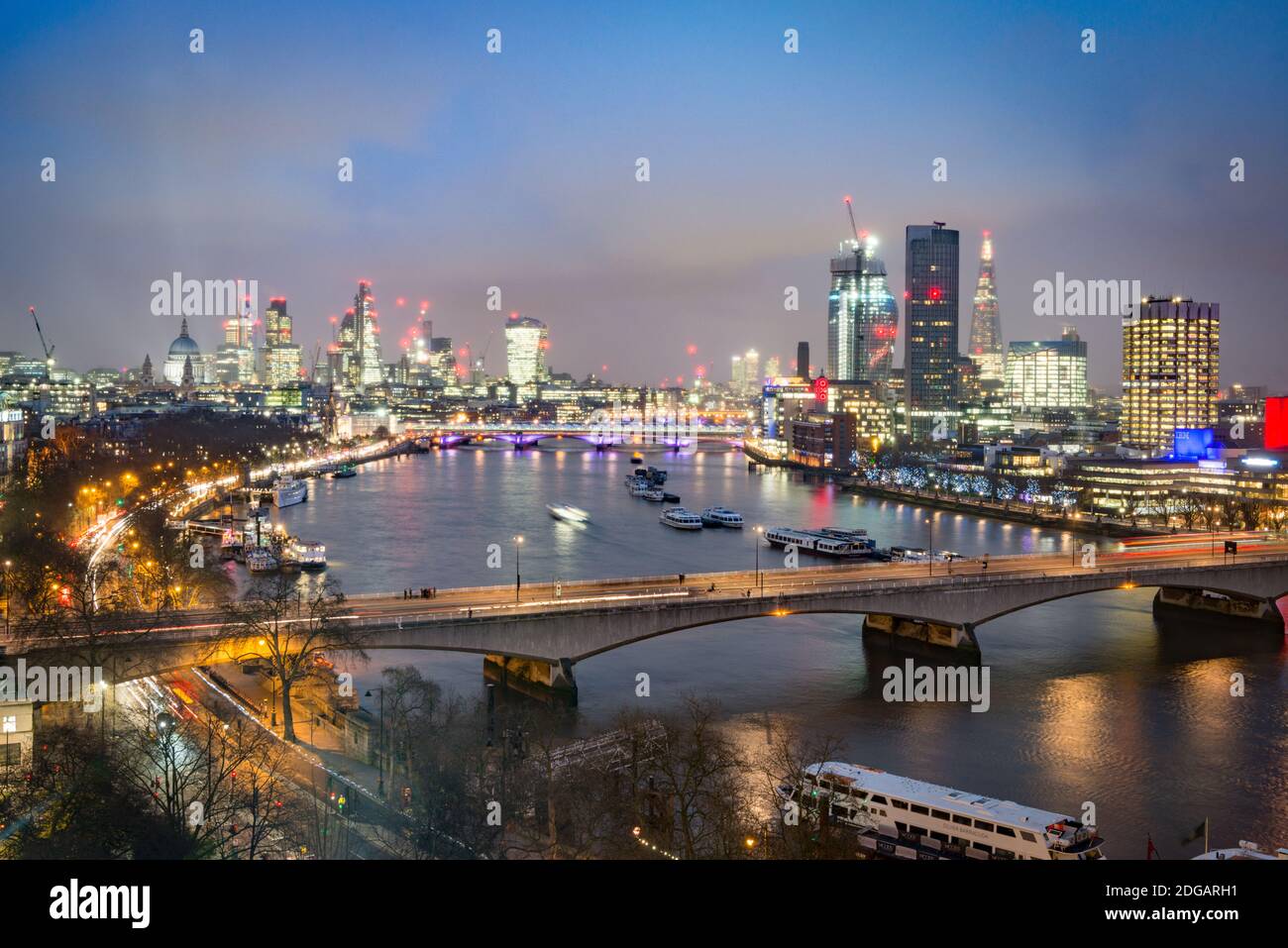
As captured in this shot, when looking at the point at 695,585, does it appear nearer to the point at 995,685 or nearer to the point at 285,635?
the point at 995,685

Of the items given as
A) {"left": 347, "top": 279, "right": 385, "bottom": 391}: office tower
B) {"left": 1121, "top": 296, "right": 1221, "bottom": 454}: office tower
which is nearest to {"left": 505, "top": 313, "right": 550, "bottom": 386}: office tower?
{"left": 347, "top": 279, "right": 385, "bottom": 391}: office tower

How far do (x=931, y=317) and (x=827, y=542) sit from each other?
4670cm

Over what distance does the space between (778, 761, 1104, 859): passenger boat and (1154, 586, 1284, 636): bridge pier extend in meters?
8.07

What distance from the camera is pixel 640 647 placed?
1164 cm

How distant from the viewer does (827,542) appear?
1930 centimetres

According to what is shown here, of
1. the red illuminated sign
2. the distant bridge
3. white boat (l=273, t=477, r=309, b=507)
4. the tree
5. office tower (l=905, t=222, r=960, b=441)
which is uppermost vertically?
office tower (l=905, t=222, r=960, b=441)

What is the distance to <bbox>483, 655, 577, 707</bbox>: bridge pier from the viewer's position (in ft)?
30.8

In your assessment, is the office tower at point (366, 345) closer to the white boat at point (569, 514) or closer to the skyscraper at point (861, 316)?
the skyscraper at point (861, 316)

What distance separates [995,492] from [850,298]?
53955 millimetres

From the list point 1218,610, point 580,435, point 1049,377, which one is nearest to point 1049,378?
point 1049,377
